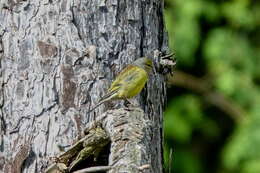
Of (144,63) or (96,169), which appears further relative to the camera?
(144,63)

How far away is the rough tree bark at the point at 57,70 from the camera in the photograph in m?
2.81

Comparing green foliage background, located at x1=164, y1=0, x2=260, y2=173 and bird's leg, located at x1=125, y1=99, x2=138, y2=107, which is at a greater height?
bird's leg, located at x1=125, y1=99, x2=138, y2=107

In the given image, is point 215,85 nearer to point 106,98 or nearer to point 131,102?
point 131,102

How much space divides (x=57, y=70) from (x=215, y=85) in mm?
4124

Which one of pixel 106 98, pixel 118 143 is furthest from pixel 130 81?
pixel 118 143

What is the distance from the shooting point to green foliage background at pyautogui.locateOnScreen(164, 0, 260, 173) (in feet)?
21.2

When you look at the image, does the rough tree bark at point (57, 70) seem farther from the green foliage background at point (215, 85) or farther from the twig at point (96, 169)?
the green foliage background at point (215, 85)

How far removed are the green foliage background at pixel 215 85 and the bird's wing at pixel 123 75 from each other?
342cm

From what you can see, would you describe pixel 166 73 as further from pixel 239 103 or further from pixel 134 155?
pixel 239 103

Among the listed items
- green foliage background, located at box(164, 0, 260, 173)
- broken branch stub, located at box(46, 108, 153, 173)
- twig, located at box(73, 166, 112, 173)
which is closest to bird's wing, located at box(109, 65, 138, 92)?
broken branch stub, located at box(46, 108, 153, 173)

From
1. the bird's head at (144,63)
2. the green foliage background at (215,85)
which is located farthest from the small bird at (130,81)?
the green foliage background at (215,85)

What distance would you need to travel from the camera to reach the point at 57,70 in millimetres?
2848

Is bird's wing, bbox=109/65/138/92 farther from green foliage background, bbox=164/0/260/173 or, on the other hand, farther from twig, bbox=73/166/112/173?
green foliage background, bbox=164/0/260/173

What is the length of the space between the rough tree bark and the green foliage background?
342 centimetres
